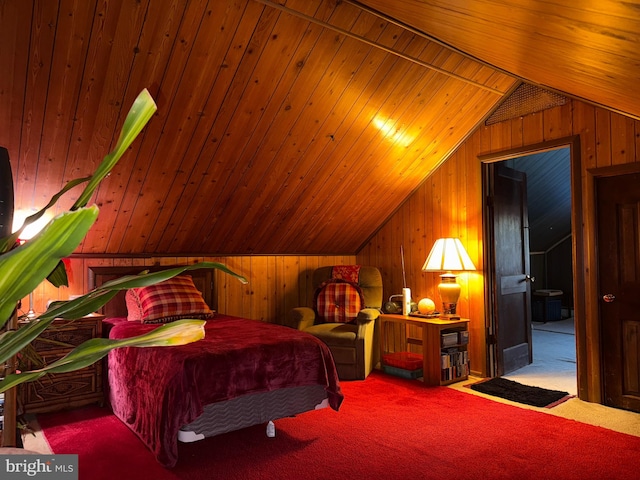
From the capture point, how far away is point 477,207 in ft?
14.6

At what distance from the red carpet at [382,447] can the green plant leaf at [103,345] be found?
210 centimetres

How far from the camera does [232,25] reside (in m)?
2.75

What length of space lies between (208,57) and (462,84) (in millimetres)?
2138

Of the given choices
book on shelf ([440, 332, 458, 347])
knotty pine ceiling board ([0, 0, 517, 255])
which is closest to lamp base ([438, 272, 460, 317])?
book on shelf ([440, 332, 458, 347])

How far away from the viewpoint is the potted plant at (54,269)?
1.55 ft

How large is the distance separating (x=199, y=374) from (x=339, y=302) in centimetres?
236

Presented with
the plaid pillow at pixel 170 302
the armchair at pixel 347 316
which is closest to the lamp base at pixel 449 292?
the armchair at pixel 347 316

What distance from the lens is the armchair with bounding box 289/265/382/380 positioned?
4.30m

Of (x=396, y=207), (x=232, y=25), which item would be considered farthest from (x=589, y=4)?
(x=396, y=207)

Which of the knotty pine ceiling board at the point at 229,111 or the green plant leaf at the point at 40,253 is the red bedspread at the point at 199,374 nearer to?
the knotty pine ceiling board at the point at 229,111

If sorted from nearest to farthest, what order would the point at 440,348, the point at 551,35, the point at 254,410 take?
the point at 551,35 → the point at 254,410 → the point at 440,348

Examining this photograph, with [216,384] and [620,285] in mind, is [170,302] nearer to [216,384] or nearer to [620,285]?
[216,384]

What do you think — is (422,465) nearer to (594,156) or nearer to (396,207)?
(594,156)

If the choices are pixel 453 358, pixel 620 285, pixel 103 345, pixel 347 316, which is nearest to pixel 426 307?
pixel 453 358
